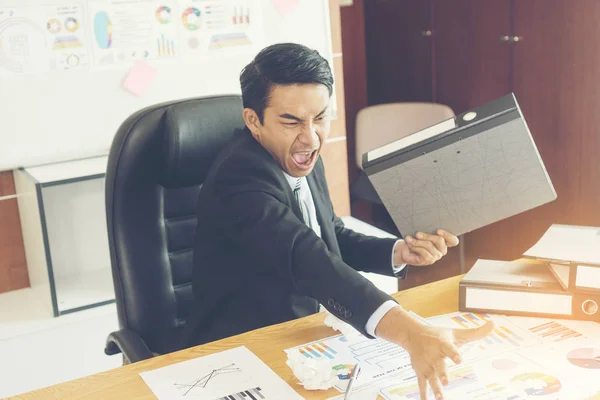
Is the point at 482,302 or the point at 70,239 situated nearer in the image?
the point at 482,302

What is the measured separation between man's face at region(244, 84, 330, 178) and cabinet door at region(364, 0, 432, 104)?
2.18m

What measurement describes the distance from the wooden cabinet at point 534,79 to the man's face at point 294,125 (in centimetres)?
165

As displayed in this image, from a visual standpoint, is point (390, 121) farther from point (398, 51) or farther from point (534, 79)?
point (534, 79)

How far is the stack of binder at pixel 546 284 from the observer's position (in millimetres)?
1350

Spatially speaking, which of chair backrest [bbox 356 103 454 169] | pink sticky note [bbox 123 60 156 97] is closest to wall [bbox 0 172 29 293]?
pink sticky note [bbox 123 60 156 97]

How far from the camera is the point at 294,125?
4.71 feet

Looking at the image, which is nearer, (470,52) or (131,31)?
(131,31)

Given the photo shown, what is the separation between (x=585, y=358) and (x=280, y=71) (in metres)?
0.74

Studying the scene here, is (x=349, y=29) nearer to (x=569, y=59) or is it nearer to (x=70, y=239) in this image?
(x=569, y=59)

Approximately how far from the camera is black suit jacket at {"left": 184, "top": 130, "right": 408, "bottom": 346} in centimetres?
132

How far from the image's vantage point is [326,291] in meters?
1.26

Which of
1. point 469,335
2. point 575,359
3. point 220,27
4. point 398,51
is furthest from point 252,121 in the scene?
point 398,51

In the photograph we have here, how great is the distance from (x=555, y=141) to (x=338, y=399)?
2.10 metres

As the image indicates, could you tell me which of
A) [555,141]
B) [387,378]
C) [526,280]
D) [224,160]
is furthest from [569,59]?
[387,378]
